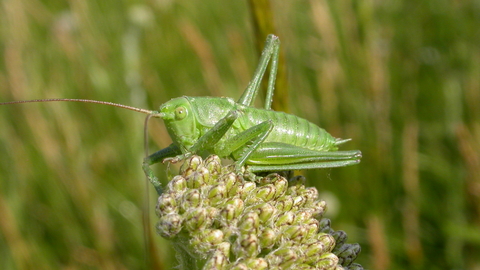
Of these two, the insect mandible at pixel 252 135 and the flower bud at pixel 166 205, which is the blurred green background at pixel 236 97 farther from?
the flower bud at pixel 166 205

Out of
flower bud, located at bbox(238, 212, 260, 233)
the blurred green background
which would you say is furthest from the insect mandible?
the blurred green background

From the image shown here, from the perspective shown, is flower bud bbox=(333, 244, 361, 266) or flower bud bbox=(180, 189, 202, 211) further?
flower bud bbox=(333, 244, 361, 266)

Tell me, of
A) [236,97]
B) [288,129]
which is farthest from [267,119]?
[236,97]

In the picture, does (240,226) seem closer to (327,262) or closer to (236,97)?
(327,262)

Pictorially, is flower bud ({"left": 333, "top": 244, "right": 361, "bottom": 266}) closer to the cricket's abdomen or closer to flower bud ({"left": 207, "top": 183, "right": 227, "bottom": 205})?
flower bud ({"left": 207, "top": 183, "right": 227, "bottom": 205})

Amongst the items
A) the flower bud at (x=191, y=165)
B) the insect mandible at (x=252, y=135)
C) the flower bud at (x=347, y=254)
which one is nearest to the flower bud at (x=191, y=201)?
the flower bud at (x=191, y=165)

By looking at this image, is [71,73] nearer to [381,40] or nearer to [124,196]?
[124,196]

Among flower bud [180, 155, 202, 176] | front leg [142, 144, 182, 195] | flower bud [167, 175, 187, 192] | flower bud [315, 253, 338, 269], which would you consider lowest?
flower bud [315, 253, 338, 269]
